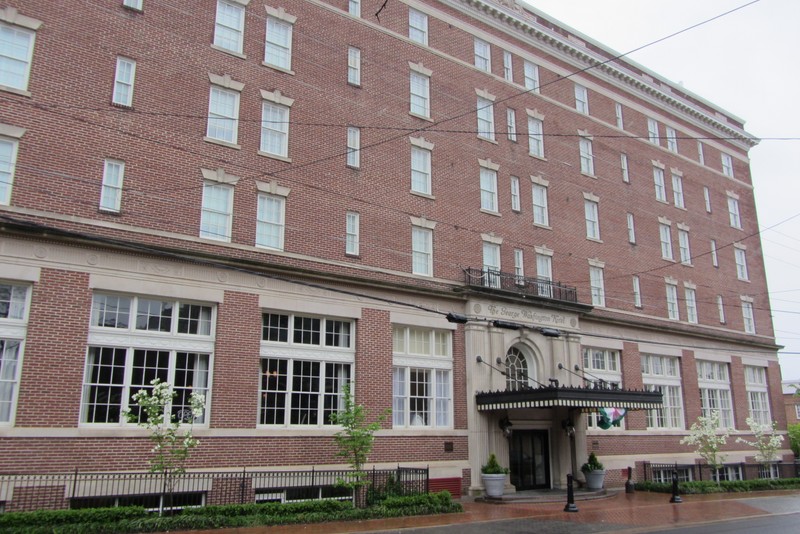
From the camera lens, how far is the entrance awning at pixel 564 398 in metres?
25.3

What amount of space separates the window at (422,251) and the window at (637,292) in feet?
48.7

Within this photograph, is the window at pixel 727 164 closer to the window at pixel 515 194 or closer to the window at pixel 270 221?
the window at pixel 515 194

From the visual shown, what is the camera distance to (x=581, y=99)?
3803cm

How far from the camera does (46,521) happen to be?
16109mm

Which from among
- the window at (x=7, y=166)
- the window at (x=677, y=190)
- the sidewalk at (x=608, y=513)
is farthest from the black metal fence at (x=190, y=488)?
the window at (x=677, y=190)

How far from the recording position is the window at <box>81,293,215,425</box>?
65.5 feet

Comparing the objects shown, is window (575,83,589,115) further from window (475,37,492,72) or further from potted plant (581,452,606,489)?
potted plant (581,452,606,489)

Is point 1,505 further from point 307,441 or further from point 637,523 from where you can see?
point 637,523

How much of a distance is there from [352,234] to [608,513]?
45.3ft

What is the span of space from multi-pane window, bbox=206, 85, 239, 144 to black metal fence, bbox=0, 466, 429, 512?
11612mm

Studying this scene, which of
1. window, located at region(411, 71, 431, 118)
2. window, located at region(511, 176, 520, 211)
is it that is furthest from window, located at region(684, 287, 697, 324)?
window, located at region(411, 71, 431, 118)

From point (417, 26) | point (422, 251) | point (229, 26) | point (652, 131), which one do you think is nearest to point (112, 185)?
point (229, 26)

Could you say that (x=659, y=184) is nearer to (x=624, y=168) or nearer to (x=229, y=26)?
(x=624, y=168)

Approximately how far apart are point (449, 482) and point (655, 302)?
742 inches
